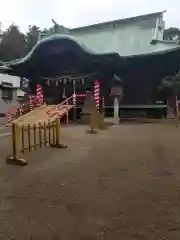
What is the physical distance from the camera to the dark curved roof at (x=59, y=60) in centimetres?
1716

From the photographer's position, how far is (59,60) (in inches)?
741

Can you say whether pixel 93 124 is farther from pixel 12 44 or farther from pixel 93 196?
pixel 12 44

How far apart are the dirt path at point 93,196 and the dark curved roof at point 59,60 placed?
1050 centimetres

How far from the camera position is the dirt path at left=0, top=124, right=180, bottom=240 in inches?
134

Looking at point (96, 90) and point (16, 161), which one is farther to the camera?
point (96, 90)

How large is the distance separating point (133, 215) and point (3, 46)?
49019 millimetres

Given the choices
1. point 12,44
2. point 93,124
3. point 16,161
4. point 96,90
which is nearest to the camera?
point 16,161

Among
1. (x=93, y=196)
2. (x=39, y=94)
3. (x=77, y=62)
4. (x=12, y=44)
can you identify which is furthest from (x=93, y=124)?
(x=12, y=44)

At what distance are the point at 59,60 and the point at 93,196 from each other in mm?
15269

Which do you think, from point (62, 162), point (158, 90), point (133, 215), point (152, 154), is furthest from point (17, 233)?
point (158, 90)

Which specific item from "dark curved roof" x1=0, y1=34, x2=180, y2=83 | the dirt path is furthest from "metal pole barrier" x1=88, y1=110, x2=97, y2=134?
"dark curved roof" x1=0, y1=34, x2=180, y2=83

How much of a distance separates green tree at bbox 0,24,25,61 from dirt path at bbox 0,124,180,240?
43.0 m

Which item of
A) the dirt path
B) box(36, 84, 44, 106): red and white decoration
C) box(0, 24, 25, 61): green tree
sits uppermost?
box(0, 24, 25, 61): green tree

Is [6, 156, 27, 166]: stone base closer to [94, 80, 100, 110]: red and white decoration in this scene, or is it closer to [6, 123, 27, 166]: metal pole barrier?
[6, 123, 27, 166]: metal pole barrier
